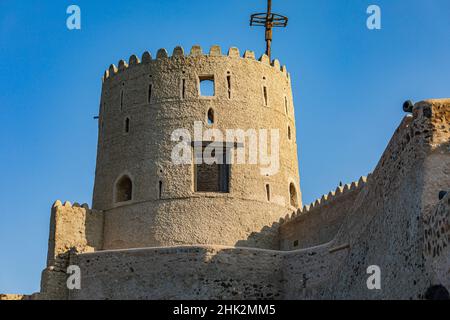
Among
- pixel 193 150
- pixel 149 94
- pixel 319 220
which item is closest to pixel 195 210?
pixel 193 150

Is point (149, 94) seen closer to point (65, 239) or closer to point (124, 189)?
point (124, 189)

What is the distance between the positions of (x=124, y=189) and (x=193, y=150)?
2641 millimetres

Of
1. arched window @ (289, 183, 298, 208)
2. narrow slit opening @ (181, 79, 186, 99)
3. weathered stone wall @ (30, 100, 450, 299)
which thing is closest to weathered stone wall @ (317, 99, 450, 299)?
weathered stone wall @ (30, 100, 450, 299)

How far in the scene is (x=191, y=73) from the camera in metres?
29.6

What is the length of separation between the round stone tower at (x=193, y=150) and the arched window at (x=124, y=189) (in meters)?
0.03

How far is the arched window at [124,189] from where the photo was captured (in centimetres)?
2912

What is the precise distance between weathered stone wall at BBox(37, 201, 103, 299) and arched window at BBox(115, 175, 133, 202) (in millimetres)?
803

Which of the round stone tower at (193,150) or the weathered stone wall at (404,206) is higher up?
the round stone tower at (193,150)

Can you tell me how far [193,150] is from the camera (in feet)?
93.8

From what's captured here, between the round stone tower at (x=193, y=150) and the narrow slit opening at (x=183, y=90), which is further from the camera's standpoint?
the narrow slit opening at (x=183, y=90)

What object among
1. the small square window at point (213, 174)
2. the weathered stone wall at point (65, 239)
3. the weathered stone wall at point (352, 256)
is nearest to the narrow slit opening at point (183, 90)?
the small square window at point (213, 174)

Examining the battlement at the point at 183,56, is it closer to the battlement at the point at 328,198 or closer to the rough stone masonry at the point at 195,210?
the rough stone masonry at the point at 195,210
